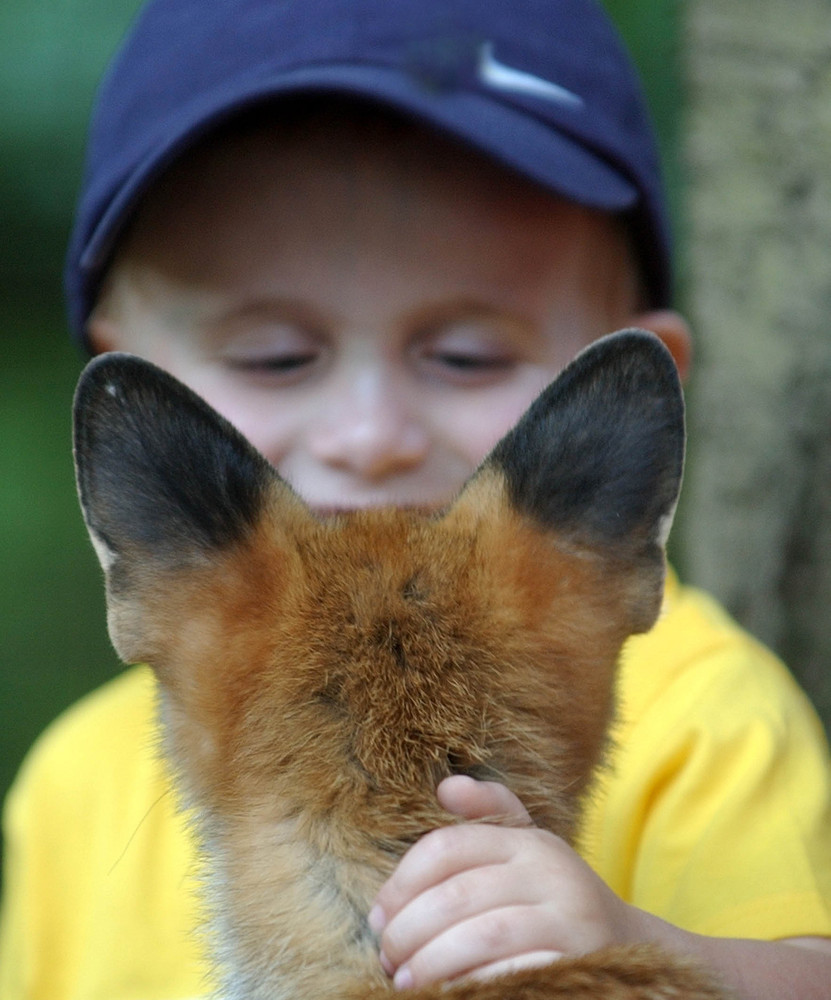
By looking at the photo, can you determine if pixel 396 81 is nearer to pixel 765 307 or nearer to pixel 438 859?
pixel 765 307

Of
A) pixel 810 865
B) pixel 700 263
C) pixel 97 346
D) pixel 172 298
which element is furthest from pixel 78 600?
pixel 810 865

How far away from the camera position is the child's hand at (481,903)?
1.07 m

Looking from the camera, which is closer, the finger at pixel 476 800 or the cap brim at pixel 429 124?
the finger at pixel 476 800

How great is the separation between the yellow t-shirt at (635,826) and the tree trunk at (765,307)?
64 cm

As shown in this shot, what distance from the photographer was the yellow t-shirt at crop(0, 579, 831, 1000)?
1.79 metres

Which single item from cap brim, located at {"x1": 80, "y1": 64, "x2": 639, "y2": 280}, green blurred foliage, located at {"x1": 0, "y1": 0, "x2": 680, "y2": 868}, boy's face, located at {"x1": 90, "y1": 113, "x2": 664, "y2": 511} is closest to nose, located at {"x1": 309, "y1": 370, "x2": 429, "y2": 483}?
boy's face, located at {"x1": 90, "y1": 113, "x2": 664, "y2": 511}

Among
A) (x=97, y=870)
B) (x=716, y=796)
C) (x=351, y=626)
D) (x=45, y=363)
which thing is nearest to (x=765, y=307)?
(x=716, y=796)

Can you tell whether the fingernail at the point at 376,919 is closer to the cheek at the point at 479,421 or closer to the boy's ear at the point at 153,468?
the boy's ear at the point at 153,468

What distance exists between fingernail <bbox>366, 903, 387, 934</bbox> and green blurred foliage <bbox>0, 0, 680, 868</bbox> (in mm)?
2922

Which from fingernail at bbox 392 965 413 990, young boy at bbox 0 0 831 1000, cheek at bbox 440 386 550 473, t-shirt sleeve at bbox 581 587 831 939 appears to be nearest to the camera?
A: fingernail at bbox 392 965 413 990

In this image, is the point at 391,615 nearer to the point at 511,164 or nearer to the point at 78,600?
the point at 511,164

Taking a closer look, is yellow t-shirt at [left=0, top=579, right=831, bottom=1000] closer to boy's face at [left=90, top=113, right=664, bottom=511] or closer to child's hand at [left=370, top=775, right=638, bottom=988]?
child's hand at [left=370, top=775, right=638, bottom=988]

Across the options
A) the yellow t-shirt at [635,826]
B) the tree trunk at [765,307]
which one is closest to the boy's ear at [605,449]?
the yellow t-shirt at [635,826]

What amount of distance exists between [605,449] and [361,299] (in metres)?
0.97
